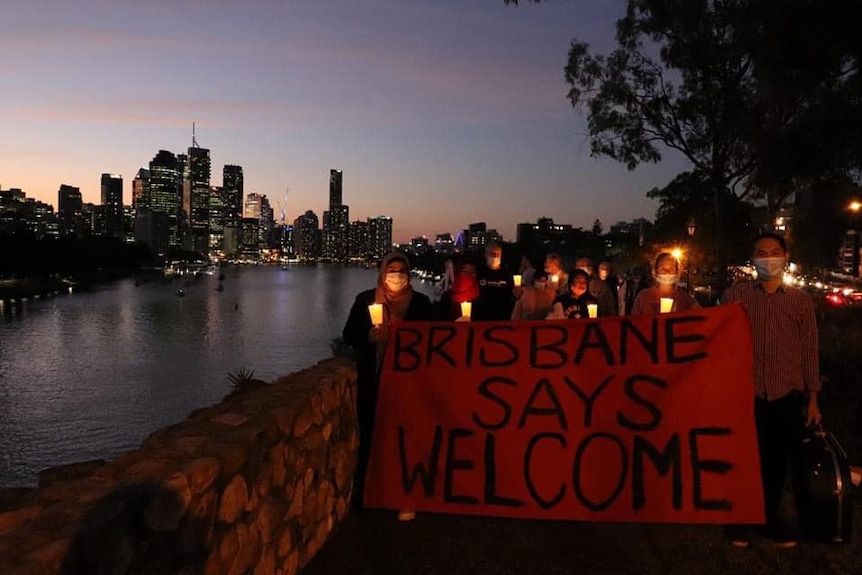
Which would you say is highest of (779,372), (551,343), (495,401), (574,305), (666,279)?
(666,279)

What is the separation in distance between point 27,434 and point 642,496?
30991 millimetres

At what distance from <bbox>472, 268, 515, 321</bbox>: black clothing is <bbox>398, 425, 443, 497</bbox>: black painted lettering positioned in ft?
12.6

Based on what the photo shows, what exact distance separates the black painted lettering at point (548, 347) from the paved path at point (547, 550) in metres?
1.14

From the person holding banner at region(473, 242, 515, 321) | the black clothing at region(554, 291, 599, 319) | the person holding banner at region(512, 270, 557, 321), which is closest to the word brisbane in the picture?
the black clothing at region(554, 291, 599, 319)

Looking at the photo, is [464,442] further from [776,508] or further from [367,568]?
[776,508]

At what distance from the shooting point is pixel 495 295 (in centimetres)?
855

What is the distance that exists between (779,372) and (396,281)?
2445 mm

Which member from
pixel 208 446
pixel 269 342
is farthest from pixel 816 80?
pixel 269 342

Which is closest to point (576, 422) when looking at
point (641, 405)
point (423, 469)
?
point (641, 405)

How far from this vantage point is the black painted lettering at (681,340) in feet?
14.1

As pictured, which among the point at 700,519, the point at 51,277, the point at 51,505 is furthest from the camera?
the point at 51,277

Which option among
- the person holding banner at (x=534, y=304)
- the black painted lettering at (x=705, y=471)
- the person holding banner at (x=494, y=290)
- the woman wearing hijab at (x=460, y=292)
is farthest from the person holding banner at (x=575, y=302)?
the black painted lettering at (x=705, y=471)

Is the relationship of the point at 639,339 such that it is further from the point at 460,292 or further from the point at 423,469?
the point at 460,292

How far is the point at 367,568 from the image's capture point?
4.21m
